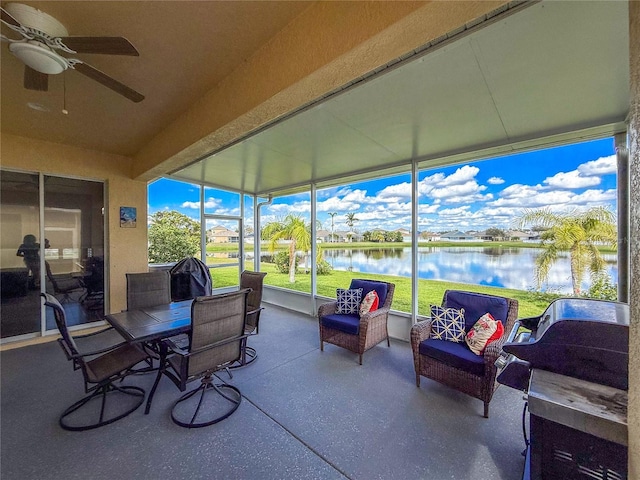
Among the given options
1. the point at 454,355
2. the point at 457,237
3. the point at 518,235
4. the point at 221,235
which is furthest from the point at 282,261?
the point at 518,235

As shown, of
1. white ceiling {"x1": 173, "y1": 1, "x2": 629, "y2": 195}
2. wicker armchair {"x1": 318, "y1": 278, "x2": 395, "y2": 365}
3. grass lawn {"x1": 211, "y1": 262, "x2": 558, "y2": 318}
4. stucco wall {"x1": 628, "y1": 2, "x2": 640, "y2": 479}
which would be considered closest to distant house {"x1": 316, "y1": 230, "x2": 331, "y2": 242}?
grass lawn {"x1": 211, "y1": 262, "x2": 558, "y2": 318}

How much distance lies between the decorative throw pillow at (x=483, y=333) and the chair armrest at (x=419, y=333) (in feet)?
1.25

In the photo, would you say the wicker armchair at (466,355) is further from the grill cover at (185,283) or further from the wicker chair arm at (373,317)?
the grill cover at (185,283)

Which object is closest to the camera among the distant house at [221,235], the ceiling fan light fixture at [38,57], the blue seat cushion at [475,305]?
the ceiling fan light fixture at [38,57]

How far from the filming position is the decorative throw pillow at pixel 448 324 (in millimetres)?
2539

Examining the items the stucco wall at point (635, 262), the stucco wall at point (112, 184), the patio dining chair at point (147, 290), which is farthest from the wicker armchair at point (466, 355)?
the stucco wall at point (112, 184)

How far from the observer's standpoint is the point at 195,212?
5.23 meters

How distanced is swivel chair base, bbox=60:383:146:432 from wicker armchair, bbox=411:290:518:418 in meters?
2.65

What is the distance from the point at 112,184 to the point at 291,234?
11.0 ft

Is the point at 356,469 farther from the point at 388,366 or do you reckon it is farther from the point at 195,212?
the point at 195,212

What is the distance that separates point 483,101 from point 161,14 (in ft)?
7.97

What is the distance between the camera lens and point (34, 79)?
70.9 inches

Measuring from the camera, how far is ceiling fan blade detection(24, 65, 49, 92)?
176cm

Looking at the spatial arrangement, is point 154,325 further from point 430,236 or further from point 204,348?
point 430,236
